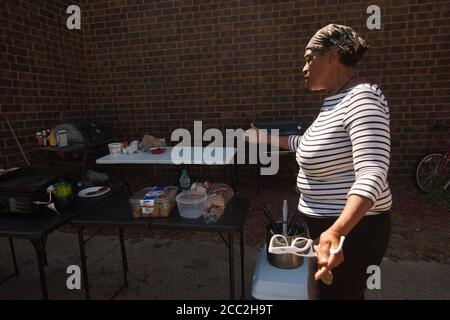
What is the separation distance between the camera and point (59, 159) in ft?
18.7

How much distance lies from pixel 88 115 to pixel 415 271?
6.15m

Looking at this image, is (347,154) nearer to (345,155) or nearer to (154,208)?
(345,155)

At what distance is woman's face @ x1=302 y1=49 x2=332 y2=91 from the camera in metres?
1.48

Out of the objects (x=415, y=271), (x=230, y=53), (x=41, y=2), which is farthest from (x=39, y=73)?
(x=415, y=271)

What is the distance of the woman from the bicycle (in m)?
4.58

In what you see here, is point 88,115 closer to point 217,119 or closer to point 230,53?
point 217,119

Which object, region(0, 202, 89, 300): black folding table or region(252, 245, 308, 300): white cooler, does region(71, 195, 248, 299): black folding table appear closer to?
region(0, 202, 89, 300): black folding table

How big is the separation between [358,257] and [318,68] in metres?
0.90

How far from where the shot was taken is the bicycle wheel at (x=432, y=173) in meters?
5.19

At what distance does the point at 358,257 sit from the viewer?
1.41m

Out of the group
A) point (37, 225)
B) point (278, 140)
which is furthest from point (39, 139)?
point (278, 140)

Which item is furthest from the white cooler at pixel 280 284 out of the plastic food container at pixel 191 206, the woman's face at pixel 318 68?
the woman's face at pixel 318 68

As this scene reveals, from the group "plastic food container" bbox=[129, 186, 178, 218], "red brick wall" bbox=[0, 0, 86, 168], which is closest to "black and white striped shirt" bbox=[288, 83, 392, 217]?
"plastic food container" bbox=[129, 186, 178, 218]

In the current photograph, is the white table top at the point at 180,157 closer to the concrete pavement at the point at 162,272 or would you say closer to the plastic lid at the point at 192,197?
the concrete pavement at the point at 162,272
